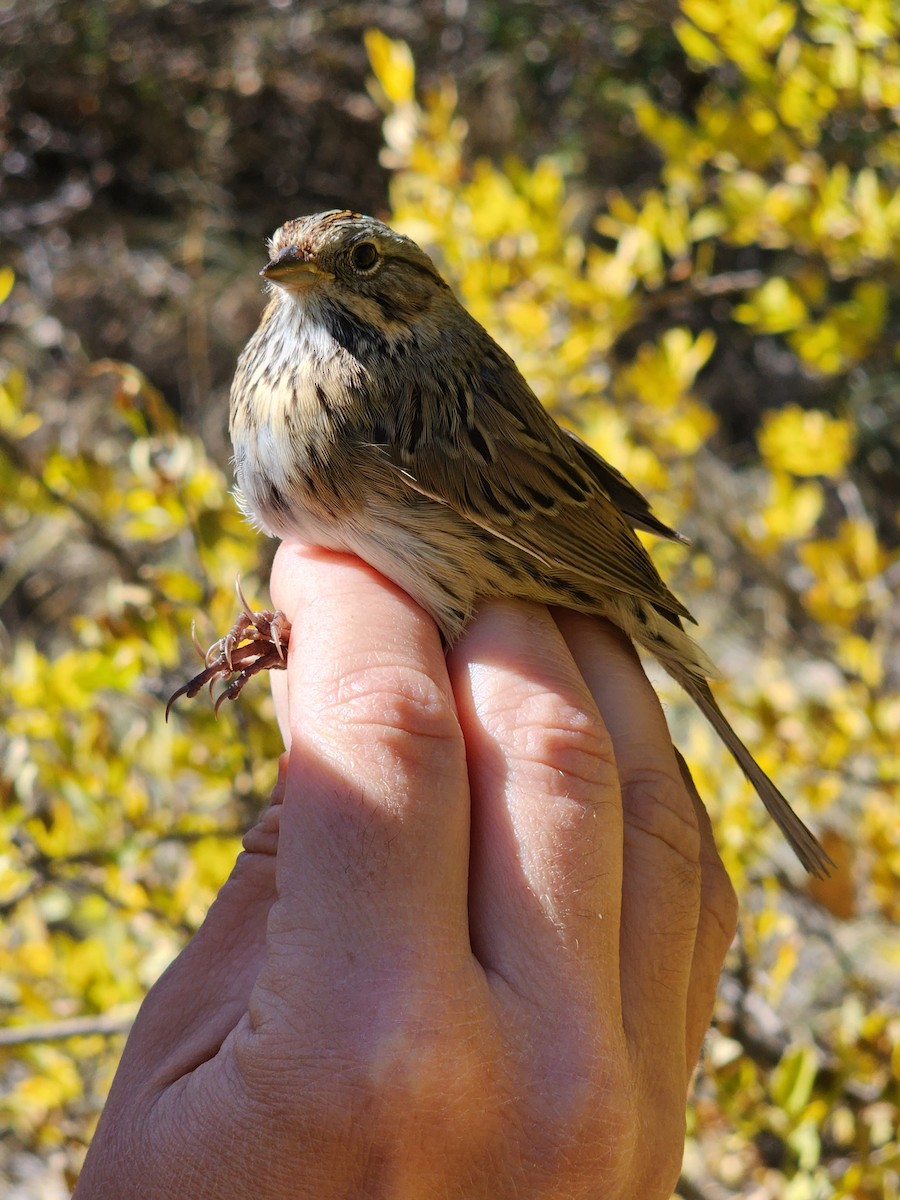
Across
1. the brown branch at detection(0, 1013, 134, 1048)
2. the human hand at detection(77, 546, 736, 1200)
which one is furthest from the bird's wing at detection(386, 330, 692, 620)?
the brown branch at detection(0, 1013, 134, 1048)

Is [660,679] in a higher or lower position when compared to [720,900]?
lower

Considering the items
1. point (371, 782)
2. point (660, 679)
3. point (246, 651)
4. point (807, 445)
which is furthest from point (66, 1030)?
point (660, 679)

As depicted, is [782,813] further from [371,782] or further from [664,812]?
[371,782]

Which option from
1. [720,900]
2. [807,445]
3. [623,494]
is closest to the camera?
[720,900]

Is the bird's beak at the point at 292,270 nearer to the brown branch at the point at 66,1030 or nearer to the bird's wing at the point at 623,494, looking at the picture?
the bird's wing at the point at 623,494

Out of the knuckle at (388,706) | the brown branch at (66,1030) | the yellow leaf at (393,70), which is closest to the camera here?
the knuckle at (388,706)

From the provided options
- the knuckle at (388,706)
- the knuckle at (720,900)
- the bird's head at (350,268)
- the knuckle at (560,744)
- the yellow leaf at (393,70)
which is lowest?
the knuckle at (720,900)

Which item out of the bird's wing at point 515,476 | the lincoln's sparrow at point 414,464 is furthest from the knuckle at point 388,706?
the bird's wing at point 515,476
